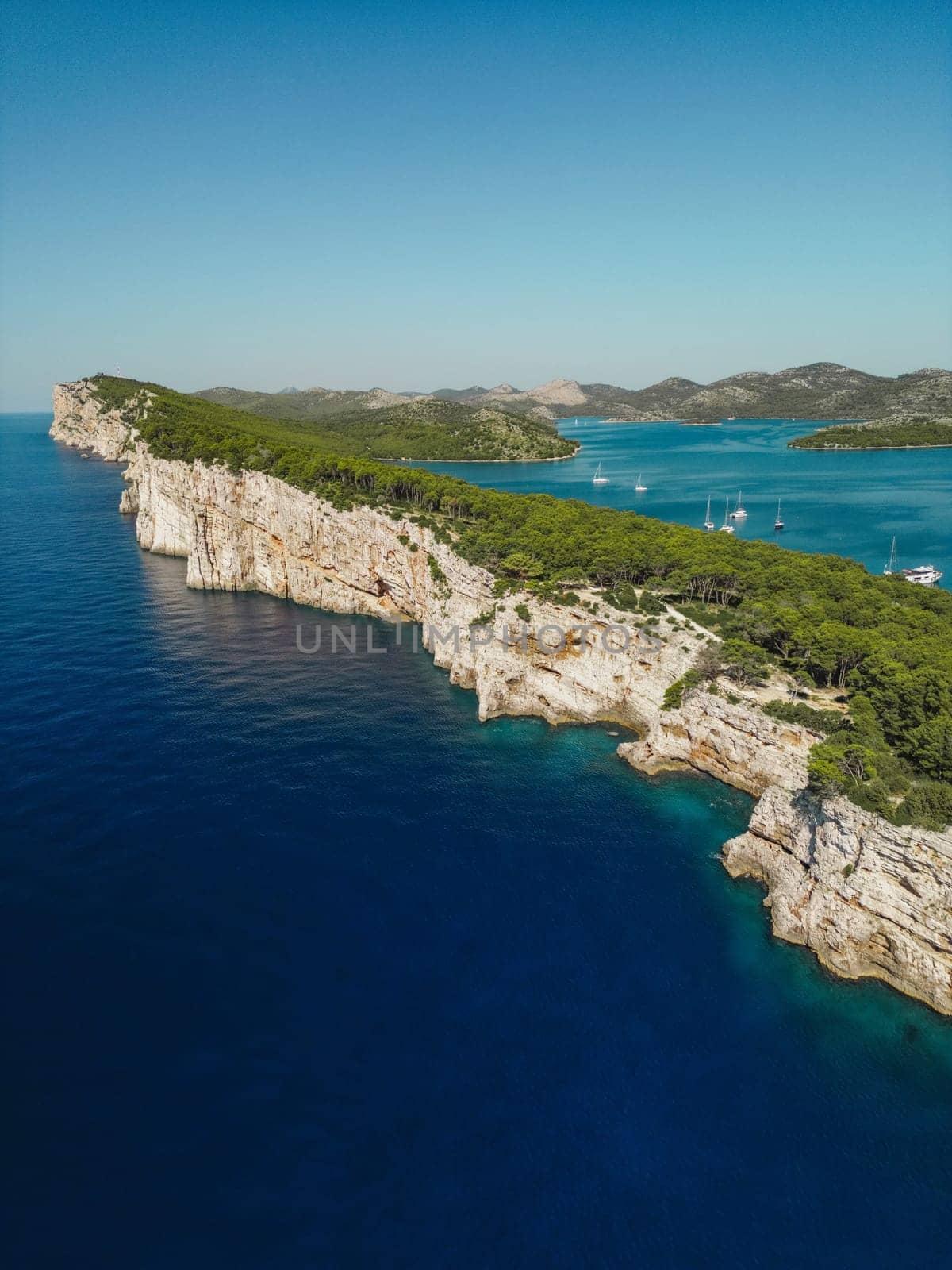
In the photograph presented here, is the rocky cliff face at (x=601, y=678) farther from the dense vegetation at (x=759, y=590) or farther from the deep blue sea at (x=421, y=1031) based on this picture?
the deep blue sea at (x=421, y=1031)

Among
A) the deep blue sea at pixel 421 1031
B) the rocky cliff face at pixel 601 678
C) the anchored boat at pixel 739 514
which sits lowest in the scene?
the deep blue sea at pixel 421 1031

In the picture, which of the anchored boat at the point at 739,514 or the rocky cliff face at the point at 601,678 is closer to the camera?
the rocky cliff face at the point at 601,678

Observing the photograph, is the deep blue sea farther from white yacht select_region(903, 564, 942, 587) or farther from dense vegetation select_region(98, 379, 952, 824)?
white yacht select_region(903, 564, 942, 587)

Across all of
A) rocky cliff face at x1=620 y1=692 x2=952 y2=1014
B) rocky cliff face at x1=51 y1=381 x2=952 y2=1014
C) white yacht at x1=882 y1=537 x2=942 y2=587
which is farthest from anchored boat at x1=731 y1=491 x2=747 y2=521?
rocky cliff face at x1=620 y1=692 x2=952 y2=1014

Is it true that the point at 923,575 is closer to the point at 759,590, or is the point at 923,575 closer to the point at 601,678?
the point at 759,590

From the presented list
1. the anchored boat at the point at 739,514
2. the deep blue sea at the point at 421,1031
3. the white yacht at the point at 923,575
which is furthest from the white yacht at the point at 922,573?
the deep blue sea at the point at 421,1031
